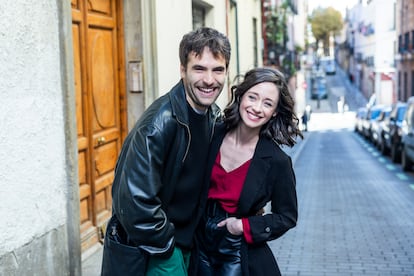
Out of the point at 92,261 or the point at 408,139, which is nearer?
the point at 92,261

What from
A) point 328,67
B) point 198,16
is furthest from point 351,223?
point 328,67

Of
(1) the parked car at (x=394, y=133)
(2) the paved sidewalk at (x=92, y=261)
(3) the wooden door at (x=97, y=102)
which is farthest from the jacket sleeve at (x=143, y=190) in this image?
(1) the parked car at (x=394, y=133)

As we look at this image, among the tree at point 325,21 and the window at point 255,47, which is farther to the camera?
the tree at point 325,21

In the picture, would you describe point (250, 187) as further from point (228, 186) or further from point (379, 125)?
point (379, 125)

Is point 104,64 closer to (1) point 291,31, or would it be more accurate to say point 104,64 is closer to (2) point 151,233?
(2) point 151,233

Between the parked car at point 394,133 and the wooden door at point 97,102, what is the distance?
13.1 meters

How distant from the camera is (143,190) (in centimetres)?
280

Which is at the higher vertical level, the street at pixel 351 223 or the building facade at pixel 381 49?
the building facade at pixel 381 49

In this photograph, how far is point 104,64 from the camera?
615cm

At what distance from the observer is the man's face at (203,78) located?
2.97 metres

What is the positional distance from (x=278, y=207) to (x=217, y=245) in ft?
1.21

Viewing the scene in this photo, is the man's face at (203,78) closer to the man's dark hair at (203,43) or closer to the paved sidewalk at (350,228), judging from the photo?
the man's dark hair at (203,43)

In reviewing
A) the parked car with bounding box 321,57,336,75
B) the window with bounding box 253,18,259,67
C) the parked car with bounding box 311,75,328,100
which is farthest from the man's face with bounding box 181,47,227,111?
the parked car with bounding box 321,57,336,75

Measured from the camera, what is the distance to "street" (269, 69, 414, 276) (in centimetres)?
647
